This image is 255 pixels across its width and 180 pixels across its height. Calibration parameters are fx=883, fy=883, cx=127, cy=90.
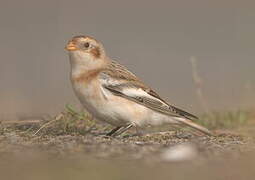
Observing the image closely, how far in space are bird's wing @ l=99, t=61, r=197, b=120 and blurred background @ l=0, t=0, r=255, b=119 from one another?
5.69 ft

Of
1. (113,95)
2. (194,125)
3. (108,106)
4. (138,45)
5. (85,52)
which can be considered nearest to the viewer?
(108,106)

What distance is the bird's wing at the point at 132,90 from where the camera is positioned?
833 cm

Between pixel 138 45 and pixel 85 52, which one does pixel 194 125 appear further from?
pixel 138 45

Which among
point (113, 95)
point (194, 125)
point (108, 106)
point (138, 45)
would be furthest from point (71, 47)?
point (138, 45)

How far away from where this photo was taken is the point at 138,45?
61.9 ft

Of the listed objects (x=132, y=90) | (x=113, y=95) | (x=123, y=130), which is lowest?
(x=123, y=130)

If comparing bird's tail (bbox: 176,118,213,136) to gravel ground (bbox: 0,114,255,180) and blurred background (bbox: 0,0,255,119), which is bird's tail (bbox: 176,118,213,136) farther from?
blurred background (bbox: 0,0,255,119)

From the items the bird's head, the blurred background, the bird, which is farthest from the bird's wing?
the blurred background

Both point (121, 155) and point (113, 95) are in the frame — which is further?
point (113, 95)

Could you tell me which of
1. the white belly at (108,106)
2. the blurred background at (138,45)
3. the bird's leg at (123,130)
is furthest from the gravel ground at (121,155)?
the blurred background at (138,45)

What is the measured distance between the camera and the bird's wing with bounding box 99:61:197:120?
8328 millimetres

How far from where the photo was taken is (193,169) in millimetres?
6031

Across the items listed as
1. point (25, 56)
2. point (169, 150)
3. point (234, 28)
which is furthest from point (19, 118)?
point (234, 28)

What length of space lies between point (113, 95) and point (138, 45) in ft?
35.1
